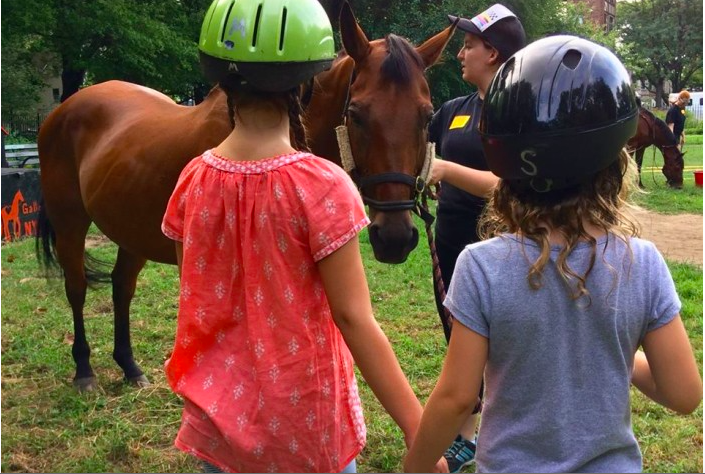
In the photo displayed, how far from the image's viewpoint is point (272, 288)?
1447 mm

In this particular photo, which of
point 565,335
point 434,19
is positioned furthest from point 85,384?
point 434,19

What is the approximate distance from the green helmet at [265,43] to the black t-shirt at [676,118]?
50.3 feet

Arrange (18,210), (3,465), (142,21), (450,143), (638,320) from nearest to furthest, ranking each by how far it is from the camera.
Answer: (638,320)
(450,143)
(3,465)
(18,210)
(142,21)

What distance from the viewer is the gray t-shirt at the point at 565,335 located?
1294 mm

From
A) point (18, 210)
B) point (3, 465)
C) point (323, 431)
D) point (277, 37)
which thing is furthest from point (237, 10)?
point (18, 210)

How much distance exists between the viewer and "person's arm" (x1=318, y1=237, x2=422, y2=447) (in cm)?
143

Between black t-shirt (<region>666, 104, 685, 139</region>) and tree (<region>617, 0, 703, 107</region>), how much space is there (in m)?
34.8

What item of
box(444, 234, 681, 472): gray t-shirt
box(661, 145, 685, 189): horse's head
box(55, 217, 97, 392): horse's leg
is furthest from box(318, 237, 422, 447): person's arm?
box(661, 145, 685, 189): horse's head

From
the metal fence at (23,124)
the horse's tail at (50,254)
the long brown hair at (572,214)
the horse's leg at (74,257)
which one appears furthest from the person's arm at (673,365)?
the metal fence at (23,124)

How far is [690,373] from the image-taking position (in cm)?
133

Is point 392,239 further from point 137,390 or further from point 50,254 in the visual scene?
point 50,254

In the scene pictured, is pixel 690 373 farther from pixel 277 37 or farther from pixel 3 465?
pixel 3 465

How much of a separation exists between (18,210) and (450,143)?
7864 mm

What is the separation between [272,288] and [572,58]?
77cm
